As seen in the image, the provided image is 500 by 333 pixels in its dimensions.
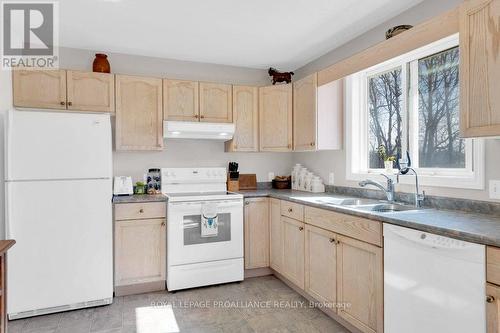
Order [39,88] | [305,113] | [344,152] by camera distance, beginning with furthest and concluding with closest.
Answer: [305,113], [344,152], [39,88]

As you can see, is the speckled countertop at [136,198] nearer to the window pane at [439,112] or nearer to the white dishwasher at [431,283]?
the white dishwasher at [431,283]

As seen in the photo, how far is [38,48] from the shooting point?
3139mm

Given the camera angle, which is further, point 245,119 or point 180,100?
point 245,119

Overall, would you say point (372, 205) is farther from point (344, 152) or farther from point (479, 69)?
point (479, 69)

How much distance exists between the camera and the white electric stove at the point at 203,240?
3.03 metres

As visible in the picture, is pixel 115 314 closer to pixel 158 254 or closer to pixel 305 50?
pixel 158 254

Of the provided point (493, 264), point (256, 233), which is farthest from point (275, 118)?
point (493, 264)

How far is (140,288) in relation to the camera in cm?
301

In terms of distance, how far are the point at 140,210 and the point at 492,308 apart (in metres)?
2.65

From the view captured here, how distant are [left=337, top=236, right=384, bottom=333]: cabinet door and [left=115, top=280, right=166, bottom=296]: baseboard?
172 cm

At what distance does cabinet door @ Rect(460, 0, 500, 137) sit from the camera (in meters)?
1.53

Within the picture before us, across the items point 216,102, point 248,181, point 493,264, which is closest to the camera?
point 493,264

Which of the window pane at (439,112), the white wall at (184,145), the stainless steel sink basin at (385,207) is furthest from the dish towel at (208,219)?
the window pane at (439,112)

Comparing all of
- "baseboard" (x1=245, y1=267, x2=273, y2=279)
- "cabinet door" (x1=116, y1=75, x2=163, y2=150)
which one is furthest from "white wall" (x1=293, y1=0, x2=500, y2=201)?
→ "cabinet door" (x1=116, y1=75, x2=163, y2=150)
